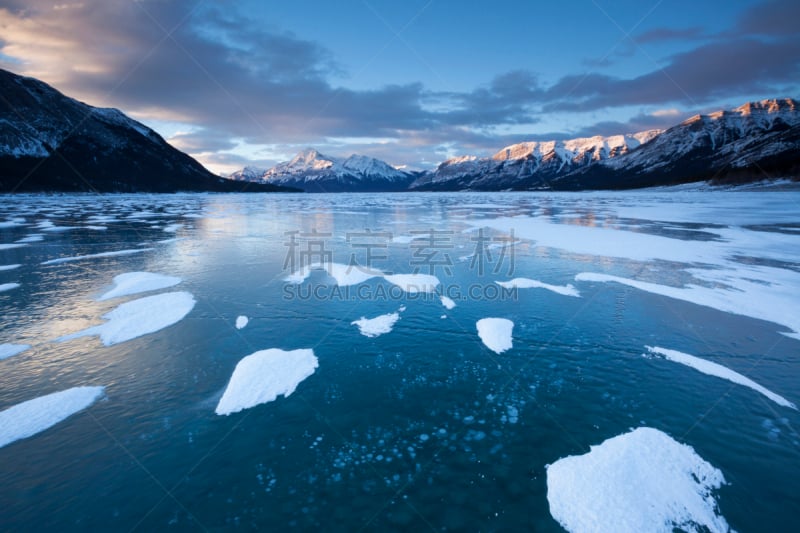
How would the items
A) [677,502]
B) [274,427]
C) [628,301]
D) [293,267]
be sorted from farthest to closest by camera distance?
[293,267]
[628,301]
[274,427]
[677,502]

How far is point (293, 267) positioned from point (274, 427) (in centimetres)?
970

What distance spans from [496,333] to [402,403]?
3.37m

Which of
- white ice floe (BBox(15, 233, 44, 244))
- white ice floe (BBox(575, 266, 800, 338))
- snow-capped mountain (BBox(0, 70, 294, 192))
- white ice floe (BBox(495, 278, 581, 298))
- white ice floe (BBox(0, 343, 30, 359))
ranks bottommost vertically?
white ice floe (BBox(0, 343, 30, 359))

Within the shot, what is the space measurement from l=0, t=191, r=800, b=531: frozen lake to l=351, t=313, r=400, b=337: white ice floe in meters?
0.07

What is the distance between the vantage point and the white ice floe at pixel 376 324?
847 centimetres

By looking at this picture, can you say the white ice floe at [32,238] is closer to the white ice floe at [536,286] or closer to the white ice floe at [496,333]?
the white ice floe at [496,333]

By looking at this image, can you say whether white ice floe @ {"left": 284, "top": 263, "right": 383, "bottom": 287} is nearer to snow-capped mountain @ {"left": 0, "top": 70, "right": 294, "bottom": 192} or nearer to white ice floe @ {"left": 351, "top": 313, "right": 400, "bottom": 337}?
white ice floe @ {"left": 351, "top": 313, "right": 400, "bottom": 337}

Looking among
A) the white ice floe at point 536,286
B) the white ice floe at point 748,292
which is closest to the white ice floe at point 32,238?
the white ice floe at point 536,286

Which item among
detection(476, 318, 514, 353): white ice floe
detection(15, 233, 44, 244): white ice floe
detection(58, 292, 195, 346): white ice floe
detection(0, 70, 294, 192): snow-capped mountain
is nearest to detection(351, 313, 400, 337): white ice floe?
detection(476, 318, 514, 353): white ice floe

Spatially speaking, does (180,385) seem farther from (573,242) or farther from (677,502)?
(573,242)

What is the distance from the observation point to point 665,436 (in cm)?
496

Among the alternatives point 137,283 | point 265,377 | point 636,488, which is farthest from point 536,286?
point 137,283

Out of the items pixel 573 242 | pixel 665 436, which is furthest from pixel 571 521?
pixel 573 242

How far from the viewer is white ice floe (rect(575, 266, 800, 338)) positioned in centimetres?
886
